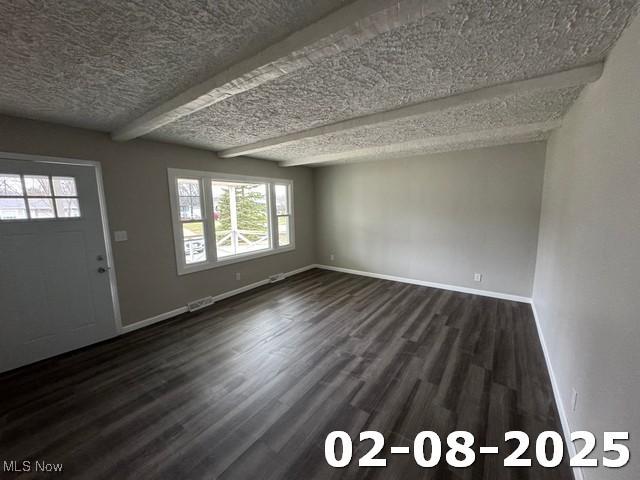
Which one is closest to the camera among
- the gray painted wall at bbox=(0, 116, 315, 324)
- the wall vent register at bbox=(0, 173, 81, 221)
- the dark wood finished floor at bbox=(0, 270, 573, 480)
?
the dark wood finished floor at bbox=(0, 270, 573, 480)

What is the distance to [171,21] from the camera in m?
1.17

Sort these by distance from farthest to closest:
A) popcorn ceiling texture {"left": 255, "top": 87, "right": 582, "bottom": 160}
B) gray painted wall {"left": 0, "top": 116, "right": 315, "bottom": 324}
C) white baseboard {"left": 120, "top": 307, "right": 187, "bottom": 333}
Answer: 1. white baseboard {"left": 120, "top": 307, "right": 187, "bottom": 333}
2. gray painted wall {"left": 0, "top": 116, "right": 315, "bottom": 324}
3. popcorn ceiling texture {"left": 255, "top": 87, "right": 582, "bottom": 160}

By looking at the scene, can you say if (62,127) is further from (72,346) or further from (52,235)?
(72,346)

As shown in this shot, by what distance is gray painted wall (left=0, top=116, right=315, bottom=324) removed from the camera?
2492 millimetres

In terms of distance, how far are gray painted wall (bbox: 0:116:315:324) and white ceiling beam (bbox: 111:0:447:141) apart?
1612 millimetres

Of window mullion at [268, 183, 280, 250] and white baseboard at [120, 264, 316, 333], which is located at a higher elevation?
window mullion at [268, 183, 280, 250]

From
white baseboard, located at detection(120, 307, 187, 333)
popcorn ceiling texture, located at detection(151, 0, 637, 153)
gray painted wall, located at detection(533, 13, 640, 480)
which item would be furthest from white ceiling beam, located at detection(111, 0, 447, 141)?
white baseboard, located at detection(120, 307, 187, 333)

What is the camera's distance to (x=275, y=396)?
201 centimetres

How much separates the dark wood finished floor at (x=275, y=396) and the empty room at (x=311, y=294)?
2 cm

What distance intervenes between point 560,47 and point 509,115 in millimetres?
1192

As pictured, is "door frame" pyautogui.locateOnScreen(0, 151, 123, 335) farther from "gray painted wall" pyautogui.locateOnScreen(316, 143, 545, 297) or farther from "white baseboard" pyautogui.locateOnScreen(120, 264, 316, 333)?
"gray painted wall" pyautogui.locateOnScreen(316, 143, 545, 297)

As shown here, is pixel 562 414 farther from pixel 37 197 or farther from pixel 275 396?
pixel 37 197

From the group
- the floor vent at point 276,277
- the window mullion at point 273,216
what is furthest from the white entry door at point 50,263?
the window mullion at point 273,216

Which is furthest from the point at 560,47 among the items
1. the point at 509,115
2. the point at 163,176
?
the point at 163,176
